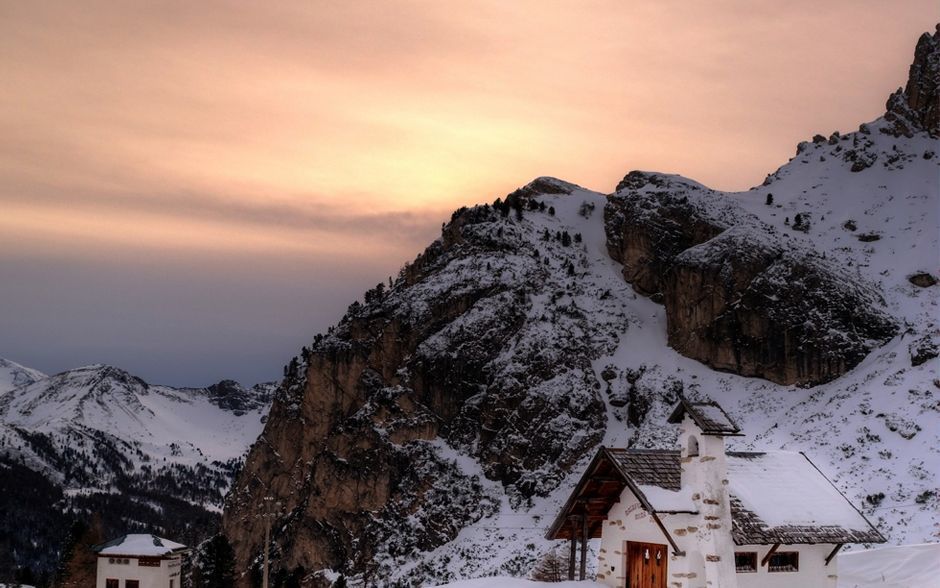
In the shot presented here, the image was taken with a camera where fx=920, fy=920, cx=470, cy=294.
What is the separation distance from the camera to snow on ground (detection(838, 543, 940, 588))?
1431 inches

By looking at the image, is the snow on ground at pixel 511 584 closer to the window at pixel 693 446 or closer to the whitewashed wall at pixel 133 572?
the window at pixel 693 446

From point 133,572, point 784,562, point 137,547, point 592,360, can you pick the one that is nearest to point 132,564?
point 133,572

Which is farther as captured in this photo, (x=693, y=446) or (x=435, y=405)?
(x=435, y=405)

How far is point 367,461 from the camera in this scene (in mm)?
93062

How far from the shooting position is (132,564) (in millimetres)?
71125

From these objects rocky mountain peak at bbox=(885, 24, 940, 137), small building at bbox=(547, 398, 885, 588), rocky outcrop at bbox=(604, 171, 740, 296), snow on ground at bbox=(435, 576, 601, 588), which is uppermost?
rocky mountain peak at bbox=(885, 24, 940, 137)

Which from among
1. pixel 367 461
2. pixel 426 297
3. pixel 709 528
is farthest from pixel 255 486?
pixel 709 528

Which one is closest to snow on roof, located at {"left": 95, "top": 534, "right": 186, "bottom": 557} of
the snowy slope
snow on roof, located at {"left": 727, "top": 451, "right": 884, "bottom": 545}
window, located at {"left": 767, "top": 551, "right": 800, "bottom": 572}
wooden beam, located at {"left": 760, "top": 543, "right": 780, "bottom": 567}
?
the snowy slope

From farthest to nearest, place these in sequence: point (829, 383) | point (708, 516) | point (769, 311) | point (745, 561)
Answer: point (769, 311) < point (829, 383) < point (745, 561) < point (708, 516)

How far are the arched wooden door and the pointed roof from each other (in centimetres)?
444

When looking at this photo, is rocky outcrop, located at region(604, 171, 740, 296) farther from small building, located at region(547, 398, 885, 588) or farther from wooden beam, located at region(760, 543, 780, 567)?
wooden beam, located at region(760, 543, 780, 567)

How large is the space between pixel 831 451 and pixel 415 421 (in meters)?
40.6

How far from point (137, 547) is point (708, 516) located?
55.8 meters

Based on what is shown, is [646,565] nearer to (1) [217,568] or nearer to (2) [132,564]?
(2) [132,564]
